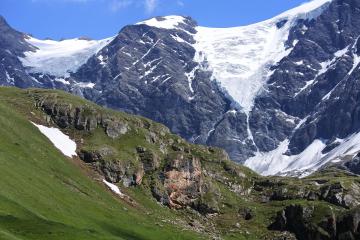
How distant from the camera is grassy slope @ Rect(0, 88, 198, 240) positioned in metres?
104

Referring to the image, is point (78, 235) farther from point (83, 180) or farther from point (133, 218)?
point (83, 180)

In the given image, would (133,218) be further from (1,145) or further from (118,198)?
(1,145)

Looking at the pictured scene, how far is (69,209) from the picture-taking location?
143 meters

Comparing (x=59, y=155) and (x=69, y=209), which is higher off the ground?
(x=59, y=155)

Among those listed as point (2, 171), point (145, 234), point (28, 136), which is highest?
point (28, 136)

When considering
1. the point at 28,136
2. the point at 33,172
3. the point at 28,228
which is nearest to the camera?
the point at 28,228

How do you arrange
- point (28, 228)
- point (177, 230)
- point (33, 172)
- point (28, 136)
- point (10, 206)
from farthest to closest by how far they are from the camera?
1. point (28, 136)
2. point (177, 230)
3. point (33, 172)
4. point (10, 206)
5. point (28, 228)

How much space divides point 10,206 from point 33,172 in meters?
42.2

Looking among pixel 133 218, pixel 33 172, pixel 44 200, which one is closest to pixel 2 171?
pixel 44 200

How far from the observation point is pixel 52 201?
140 m

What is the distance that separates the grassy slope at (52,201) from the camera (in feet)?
340

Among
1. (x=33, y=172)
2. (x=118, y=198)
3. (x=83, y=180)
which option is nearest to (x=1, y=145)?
(x=33, y=172)

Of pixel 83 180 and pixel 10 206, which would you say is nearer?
pixel 10 206

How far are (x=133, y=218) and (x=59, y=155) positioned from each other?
3539 centimetres
